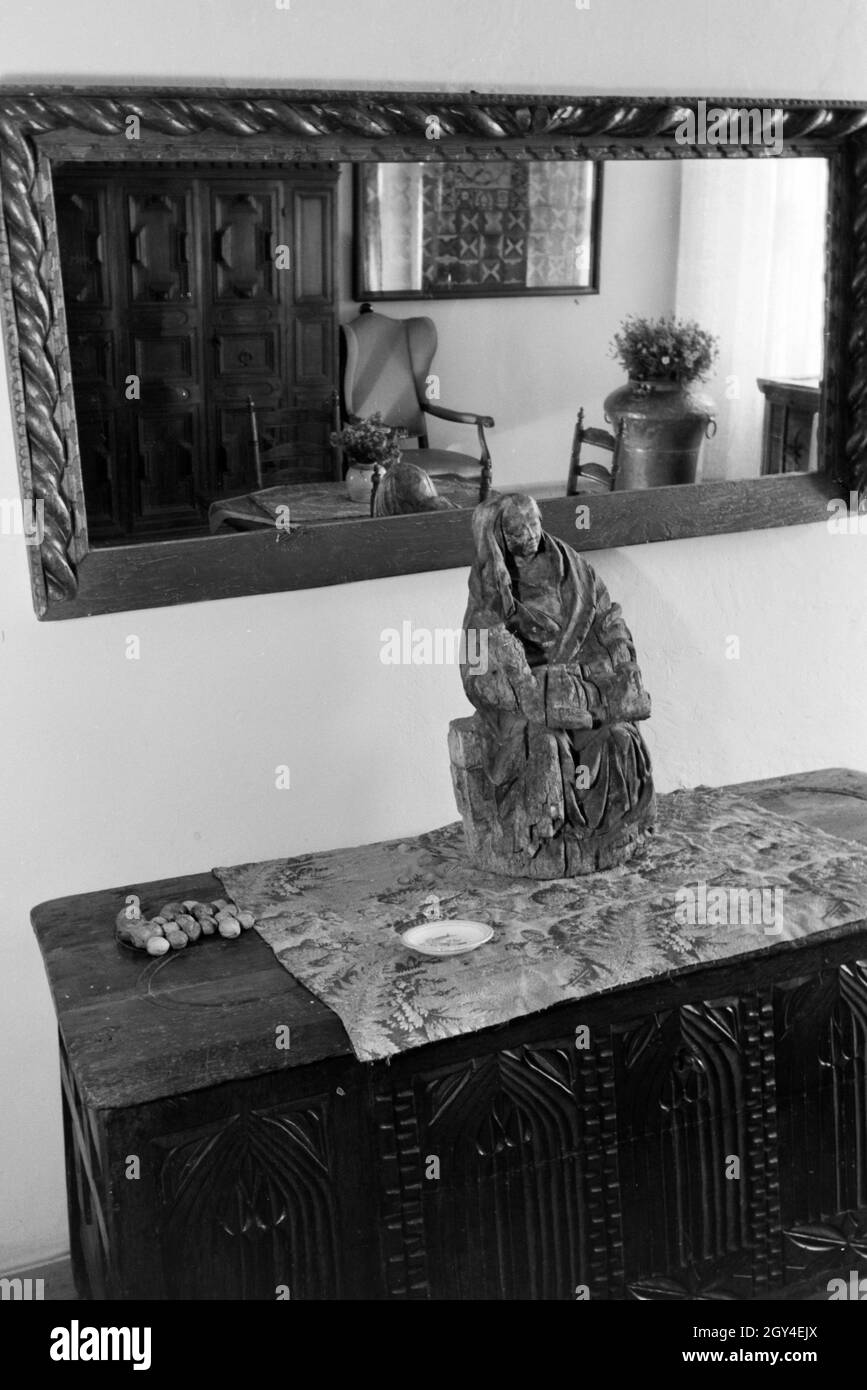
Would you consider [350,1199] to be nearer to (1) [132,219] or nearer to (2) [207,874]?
(2) [207,874]

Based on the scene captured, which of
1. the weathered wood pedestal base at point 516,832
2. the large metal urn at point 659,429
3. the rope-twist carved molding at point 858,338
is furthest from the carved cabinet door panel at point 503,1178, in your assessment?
the rope-twist carved molding at point 858,338

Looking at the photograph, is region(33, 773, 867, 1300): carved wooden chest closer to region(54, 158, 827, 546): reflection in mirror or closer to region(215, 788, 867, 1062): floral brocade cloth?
region(215, 788, 867, 1062): floral brocade cloth

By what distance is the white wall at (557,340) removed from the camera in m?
3.46

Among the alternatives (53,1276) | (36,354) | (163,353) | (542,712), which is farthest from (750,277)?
(53,1276)

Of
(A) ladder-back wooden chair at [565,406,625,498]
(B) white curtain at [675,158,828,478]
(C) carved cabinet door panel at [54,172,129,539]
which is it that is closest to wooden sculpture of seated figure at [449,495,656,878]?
(A) ladder-back wooden chair at [565,406,625,498]

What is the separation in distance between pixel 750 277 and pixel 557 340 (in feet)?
1.76

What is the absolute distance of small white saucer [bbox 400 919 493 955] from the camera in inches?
113

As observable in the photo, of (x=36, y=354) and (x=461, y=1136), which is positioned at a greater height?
(x=36, y=354)

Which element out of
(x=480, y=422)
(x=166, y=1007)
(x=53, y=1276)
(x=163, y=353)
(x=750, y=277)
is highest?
(x=750, y=277)

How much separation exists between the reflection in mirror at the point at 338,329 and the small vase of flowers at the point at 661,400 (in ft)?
0.05

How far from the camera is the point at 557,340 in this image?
11.6 feet


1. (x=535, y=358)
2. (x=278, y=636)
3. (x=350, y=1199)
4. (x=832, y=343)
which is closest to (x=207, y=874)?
(x=278, y=636)

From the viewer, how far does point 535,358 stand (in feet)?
11.6

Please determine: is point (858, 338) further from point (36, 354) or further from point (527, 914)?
point (36, 354)
